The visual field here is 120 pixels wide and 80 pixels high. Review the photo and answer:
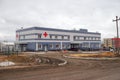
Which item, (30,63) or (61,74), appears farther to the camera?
(30,63)

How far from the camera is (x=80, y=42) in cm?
7656

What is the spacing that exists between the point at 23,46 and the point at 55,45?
40.6 feet

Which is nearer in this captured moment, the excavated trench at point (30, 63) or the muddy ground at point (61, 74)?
the muddy ground at point (61, 74)

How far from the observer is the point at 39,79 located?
39.2 feet

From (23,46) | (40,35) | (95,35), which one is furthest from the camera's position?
(95,35)

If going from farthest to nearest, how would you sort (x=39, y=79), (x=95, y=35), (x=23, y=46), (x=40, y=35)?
1. (x=95, y=35)
2. (x=23, y=46)
3. (x=40, y=35)
4. (x=39, y=79)

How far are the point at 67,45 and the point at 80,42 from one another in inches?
321

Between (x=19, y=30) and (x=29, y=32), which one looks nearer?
(x=29, y=32)

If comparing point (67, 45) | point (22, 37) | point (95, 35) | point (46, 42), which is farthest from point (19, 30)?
point (95, 35)

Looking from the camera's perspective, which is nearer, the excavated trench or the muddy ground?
the muddy ground


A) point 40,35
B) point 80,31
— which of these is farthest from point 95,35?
point 40,35

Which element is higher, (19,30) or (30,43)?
(19,30)

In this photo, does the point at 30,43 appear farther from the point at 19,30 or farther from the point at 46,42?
the point at 19,30

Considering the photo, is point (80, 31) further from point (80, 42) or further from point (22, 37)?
point (22, 37)
